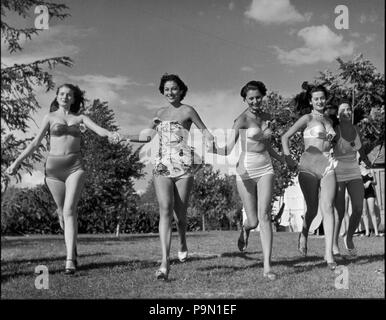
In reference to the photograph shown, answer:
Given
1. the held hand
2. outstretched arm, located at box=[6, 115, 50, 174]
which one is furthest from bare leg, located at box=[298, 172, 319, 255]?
outstretched arm, located at box=[6, 115, 50, 174]

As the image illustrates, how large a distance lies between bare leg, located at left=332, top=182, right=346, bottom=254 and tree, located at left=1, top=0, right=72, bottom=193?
1.97m

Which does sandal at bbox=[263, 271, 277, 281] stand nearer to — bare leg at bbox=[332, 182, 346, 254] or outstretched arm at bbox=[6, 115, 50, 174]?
bare leg at bbox=[332, 182, 346, 254]

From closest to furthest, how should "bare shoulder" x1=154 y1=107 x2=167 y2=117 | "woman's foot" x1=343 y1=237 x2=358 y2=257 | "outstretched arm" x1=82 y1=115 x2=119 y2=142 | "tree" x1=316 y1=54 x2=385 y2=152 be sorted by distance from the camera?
"outstretched arm" x1=82 y1=115 x2=119 y2=142 → "bare shoulder" x1=154 y1=107 x2=167 y2=117 → "tree" x1=316 y1=54 x2=385 y2=152 → "woman's foot" x1=343 y1=237 x2=358 y2=257

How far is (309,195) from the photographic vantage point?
321 cm

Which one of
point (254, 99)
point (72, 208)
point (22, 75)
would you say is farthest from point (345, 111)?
point (22, 75)

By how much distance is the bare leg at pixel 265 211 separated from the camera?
302cm

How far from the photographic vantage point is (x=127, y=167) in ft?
9.16

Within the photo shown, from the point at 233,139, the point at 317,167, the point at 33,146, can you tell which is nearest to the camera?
the point at 233,139

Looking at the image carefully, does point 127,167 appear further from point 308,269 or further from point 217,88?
point 308,269

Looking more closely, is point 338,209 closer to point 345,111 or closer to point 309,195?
point 309,195

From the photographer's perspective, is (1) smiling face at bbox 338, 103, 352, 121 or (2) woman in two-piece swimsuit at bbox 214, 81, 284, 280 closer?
(2) woman in two-piece swimsuit at bbox 214, 81, 284, 280

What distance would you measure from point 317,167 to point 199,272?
0.99 metres

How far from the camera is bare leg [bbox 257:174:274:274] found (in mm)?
3020
